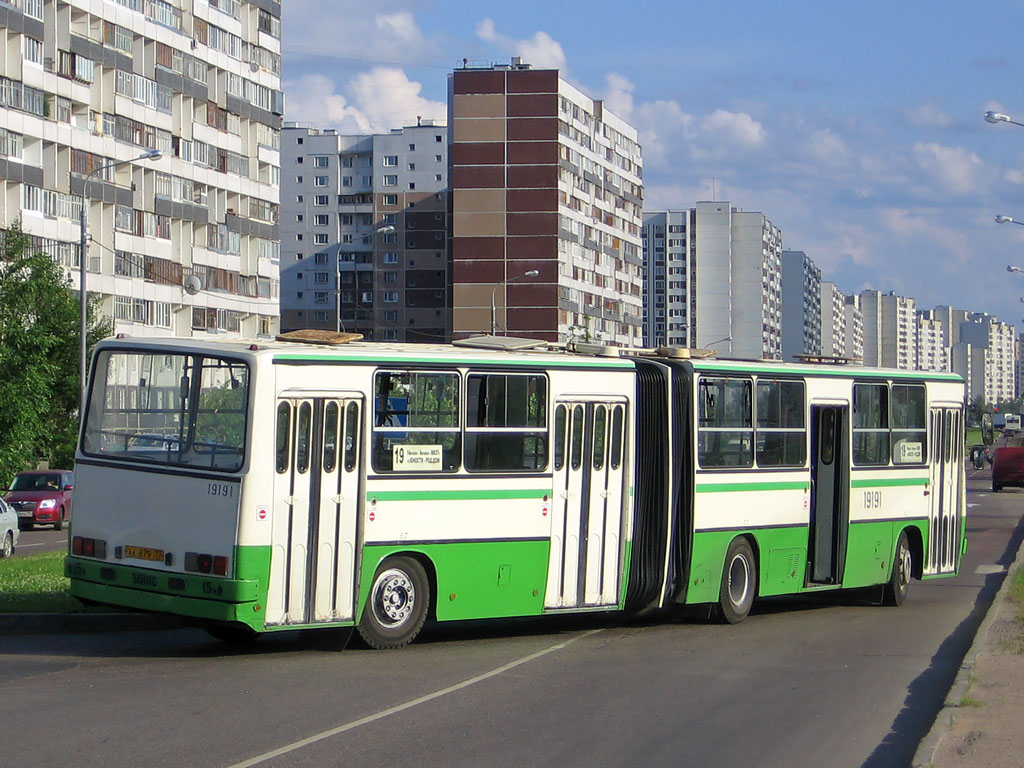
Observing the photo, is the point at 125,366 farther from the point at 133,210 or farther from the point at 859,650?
the point at 133,210

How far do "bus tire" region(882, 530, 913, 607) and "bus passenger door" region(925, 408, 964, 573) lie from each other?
1.86 ft

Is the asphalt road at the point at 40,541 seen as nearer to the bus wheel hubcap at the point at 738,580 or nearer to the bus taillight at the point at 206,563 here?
the bus wheel hubcap at the point at 738,580

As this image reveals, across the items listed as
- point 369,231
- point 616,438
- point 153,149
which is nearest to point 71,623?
point 616,438

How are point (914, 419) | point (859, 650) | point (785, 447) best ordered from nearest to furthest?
point (859, 650)
point (785, 447)
point (914, 419)

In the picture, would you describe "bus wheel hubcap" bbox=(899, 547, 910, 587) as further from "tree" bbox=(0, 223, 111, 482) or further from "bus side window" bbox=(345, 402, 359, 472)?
"tree" bbox=(0, 223, 111, 482)

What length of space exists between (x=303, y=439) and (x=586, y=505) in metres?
3.56

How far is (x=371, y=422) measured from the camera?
13.4m

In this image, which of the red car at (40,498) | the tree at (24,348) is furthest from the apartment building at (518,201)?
the red car at (40,498)

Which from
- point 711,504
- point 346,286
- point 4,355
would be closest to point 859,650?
point 711,504

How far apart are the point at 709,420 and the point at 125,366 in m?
6.55

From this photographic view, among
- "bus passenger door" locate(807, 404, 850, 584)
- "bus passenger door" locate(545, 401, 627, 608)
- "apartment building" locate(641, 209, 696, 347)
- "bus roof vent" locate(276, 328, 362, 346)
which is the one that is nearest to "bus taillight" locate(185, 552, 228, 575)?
"bus roof vent" locate(276, 328, 362, 346)

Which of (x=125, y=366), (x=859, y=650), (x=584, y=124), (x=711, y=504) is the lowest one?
(x=859, y=650)

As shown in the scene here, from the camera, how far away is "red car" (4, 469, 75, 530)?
39375 mm

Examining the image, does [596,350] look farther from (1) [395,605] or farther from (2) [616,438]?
(1) [395,605]
